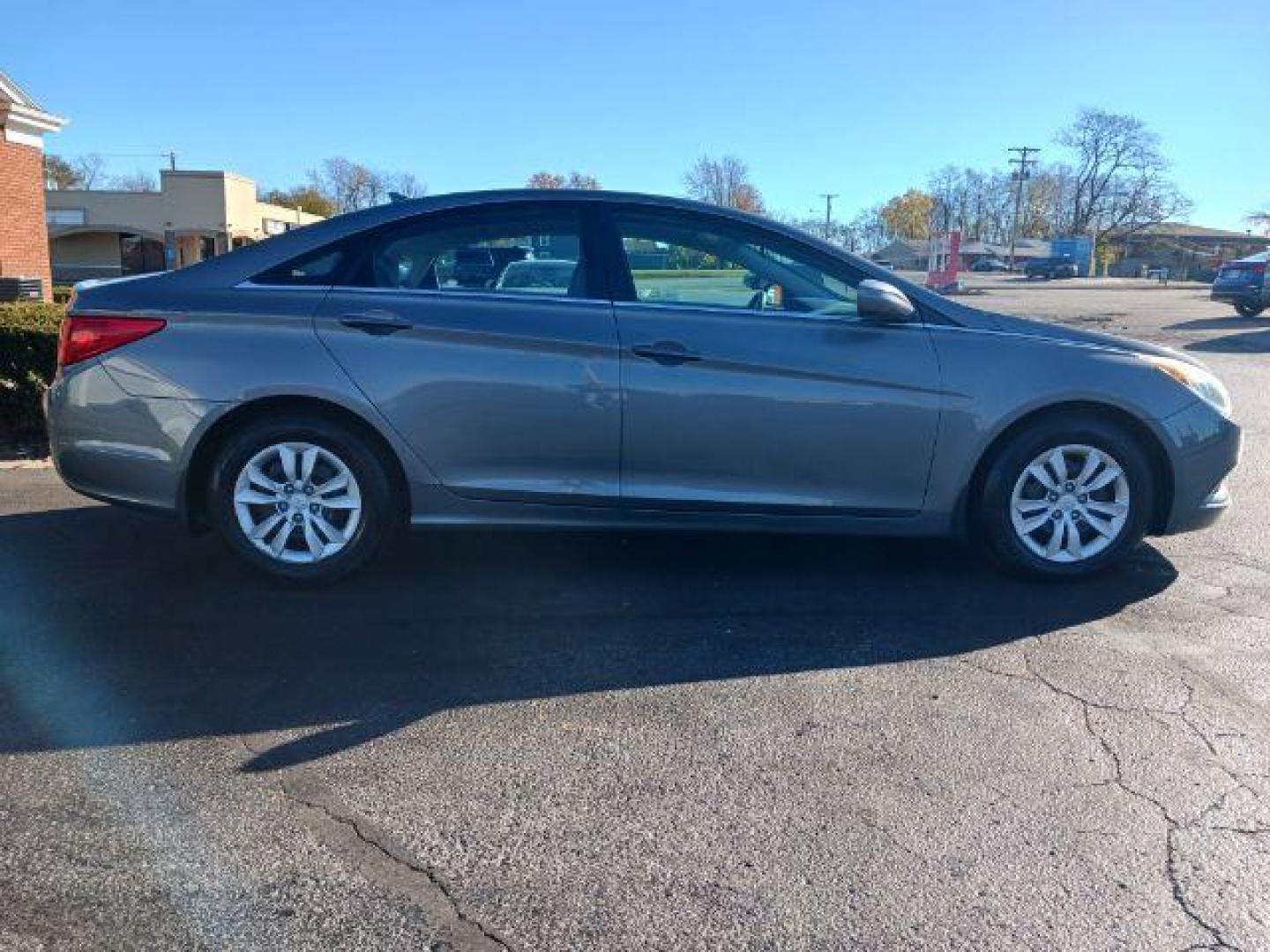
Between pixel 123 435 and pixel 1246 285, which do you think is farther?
pixel 1246 285

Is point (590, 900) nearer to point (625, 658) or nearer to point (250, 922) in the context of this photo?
point (250, 922)

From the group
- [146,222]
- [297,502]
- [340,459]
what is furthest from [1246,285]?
[146,222]

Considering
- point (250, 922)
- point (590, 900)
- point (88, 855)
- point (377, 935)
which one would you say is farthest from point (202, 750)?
point (590, 900)

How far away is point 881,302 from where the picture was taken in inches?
179

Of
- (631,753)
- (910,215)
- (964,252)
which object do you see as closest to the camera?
(631,753)

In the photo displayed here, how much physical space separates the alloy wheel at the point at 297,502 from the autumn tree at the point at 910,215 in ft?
415

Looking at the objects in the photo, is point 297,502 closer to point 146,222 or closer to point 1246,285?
point 1246,285

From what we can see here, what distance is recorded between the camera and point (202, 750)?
3258 mm

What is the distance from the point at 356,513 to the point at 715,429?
160 cm

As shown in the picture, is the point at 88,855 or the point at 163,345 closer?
the point at 88,855

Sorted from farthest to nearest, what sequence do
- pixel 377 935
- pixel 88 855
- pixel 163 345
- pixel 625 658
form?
pixel 163 345 → pixel 625 658 → pixel 88 855 → pixel 377 935

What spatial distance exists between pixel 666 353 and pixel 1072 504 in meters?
1.97

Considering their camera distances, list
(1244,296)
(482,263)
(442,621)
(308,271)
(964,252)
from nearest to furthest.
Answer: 1. (442,621)
2. (308,271)
3. (482,263)
4. (1244,296)
5. (964,252)

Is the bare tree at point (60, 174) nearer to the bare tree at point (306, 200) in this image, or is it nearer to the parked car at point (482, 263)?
the bare tree at point (306, 200)
